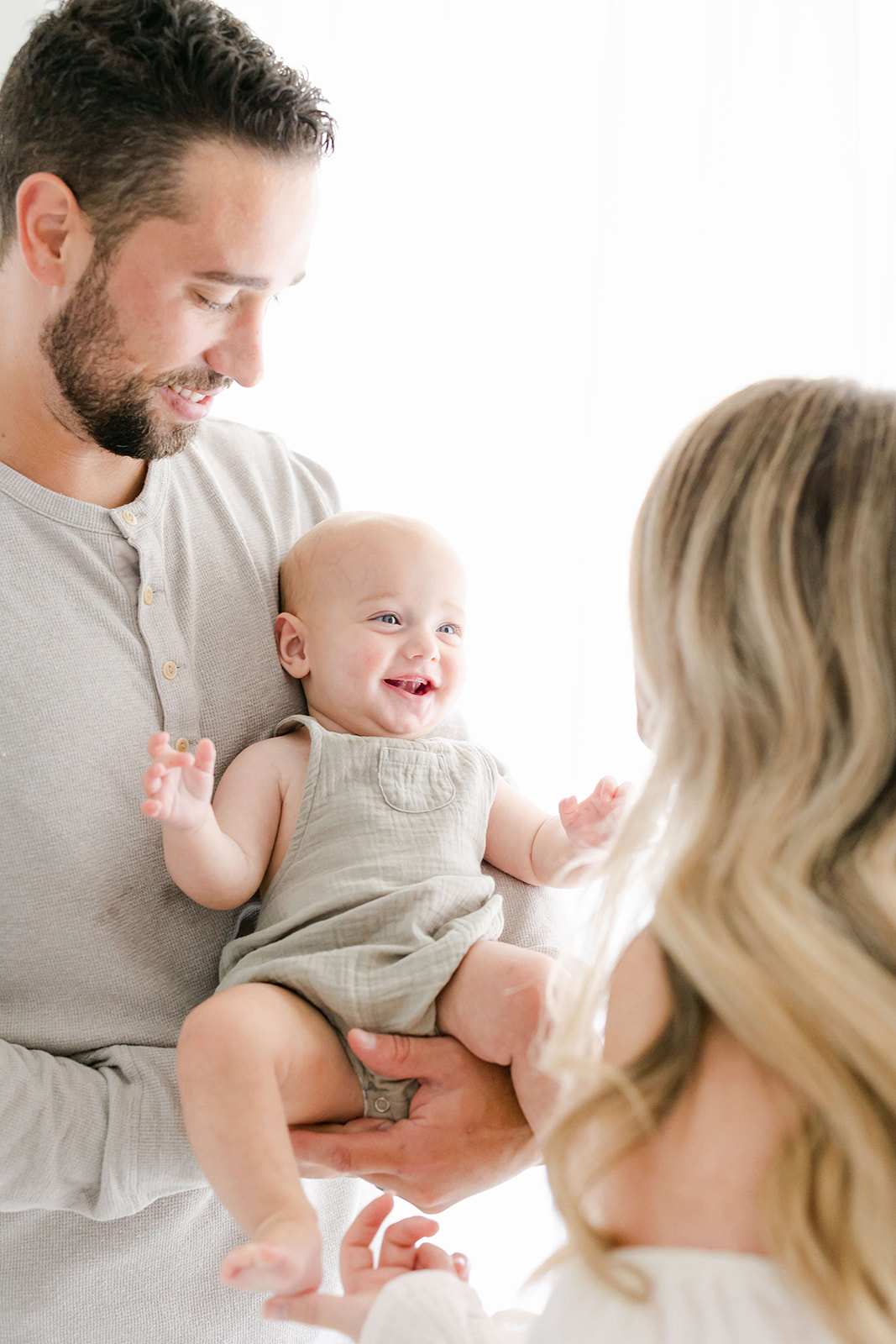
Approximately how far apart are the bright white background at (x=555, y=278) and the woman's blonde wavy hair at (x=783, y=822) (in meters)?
1.21

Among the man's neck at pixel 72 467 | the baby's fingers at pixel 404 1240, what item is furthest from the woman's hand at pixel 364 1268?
the man's neck at pixel 72 467

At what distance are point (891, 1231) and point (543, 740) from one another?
164 cm

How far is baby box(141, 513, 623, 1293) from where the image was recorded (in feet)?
3.82

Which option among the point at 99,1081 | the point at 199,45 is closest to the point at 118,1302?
the point at 99,1081

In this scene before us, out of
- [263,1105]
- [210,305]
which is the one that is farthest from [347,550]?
[263,1105]

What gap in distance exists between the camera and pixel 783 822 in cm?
94

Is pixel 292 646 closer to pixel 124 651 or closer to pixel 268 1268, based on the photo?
pixel 124 651

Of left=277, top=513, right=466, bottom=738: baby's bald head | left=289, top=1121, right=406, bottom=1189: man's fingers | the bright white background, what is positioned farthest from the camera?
the bright white background

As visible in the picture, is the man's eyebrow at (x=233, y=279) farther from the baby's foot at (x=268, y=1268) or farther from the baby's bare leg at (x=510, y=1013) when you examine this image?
the baby's foot at (x=268, y=1268)

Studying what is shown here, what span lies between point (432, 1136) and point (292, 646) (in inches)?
26.9

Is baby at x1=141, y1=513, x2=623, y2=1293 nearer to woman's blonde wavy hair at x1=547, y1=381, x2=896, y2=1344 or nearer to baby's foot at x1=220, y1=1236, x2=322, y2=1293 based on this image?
baby's foot at x1=220, y1=1236, x2=322, y2=1293

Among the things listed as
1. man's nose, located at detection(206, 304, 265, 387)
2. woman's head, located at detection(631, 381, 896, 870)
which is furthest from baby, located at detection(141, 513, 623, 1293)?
woman's head, located at detection(631, 381, 896, 870)

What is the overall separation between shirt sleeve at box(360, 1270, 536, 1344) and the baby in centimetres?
7

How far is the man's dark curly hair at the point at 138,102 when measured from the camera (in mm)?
1407
